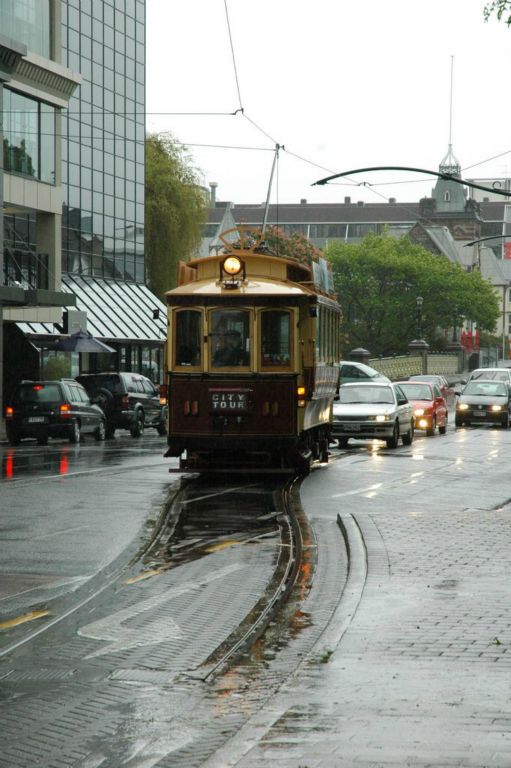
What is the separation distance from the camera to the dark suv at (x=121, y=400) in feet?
126

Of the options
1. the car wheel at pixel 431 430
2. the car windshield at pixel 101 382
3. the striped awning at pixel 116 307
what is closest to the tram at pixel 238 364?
the car windshield at pixel 101 382

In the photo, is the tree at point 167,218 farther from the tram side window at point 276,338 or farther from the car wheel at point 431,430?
the tram side window at point 276,338

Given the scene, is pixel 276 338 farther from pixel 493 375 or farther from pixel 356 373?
pixel 493 375

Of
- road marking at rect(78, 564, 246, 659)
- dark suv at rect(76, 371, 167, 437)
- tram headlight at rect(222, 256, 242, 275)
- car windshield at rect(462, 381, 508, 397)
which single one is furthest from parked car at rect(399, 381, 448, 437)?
road marking at rect(78, 564, 246, 659)

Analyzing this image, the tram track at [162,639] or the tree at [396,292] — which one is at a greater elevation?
the tree at [396,292]

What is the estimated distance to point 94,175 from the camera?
202 feet

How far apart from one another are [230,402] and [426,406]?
19.3m

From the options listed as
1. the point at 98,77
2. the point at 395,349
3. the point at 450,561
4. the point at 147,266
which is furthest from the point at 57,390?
the point at 395,349

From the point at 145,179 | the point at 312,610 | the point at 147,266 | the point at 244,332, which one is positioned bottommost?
the point at 312,610

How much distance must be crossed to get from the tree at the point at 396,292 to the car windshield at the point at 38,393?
7119 centimetres

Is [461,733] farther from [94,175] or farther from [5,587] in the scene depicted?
[94,175]

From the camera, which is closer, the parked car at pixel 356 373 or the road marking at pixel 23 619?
the road marking at pixel 23 619

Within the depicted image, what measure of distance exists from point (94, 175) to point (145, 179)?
26.6ft

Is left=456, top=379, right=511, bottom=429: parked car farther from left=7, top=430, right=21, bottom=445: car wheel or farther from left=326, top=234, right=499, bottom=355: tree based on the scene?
left=326, top=234, right=499, bottom=355: tree
